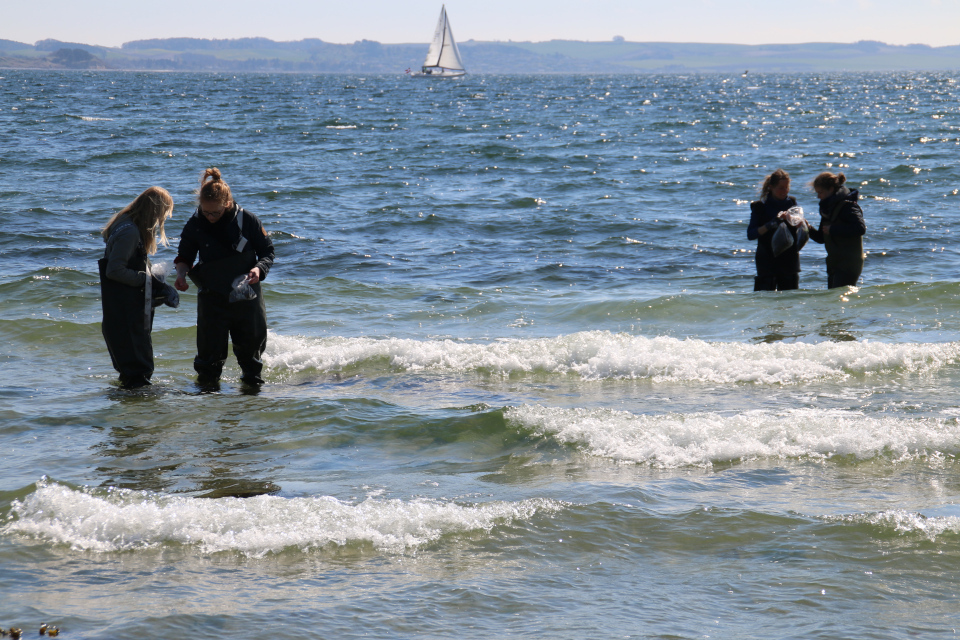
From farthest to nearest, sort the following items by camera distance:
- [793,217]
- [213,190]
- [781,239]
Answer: [781,239]
[793,217]
[213,190]

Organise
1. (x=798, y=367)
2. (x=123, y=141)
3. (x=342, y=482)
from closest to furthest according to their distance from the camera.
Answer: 1. (x=342, y=482)
2. (x=798, y=367)
3. (x=123, y=141)

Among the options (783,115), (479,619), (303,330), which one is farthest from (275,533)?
(783,115)

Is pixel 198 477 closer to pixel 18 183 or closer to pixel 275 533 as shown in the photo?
pixel 275 533

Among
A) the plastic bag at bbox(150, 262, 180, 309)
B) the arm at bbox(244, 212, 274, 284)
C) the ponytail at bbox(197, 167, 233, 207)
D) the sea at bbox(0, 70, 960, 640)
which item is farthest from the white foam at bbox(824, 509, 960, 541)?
the plastic bag at bbox(150, 262, 180, 309)

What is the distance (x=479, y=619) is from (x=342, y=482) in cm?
193

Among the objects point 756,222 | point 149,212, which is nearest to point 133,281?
point 149,212

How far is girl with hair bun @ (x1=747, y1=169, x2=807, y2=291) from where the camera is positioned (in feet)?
31.3

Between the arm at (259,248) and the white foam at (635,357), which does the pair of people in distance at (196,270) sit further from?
the white foam at (635,357)

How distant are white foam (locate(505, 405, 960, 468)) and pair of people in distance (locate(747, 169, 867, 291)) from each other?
3.33 metres

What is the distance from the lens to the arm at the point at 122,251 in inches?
252

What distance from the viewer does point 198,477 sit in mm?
5656

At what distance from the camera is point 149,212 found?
6.41 meters

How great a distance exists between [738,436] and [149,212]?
15.1 feet

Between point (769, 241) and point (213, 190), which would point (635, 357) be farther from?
point (213, 190)
